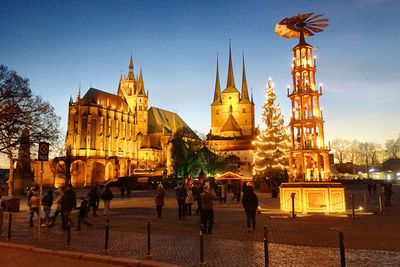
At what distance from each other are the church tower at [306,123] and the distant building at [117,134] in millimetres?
57500

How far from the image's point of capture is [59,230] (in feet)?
43.8

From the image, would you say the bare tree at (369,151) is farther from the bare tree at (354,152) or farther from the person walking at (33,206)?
the person walking at (33,206)

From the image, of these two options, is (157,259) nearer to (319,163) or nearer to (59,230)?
(59,230)

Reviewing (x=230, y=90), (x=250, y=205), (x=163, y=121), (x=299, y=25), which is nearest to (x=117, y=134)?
(x=163, y=121)

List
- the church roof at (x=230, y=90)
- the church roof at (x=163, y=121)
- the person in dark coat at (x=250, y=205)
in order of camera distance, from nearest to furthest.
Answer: the person in dark coat at (x=250, y=205) → the church roof at (x=230, y=90) → the church roof at (x=163, y=121)

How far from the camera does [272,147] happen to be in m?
38.9

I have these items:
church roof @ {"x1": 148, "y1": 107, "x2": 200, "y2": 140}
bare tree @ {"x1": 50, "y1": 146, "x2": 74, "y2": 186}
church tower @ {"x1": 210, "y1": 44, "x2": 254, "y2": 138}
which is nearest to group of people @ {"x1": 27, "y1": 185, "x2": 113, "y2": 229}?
bare tree @ {"x1": 50, "y1": 146, "x2": 74, "y2": 186}

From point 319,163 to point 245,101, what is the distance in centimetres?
9728

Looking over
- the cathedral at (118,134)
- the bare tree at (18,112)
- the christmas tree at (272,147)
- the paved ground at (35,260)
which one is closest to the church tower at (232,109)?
the cathedral at (118,134)

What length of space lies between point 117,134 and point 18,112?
74472 mm

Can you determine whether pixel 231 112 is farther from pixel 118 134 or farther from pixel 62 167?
pixel 62 167

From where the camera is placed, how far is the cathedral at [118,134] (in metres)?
87.4

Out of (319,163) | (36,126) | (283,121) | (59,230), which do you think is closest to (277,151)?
(283,121)

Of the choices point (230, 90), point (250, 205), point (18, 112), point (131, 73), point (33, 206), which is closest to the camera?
point (250, 205)
